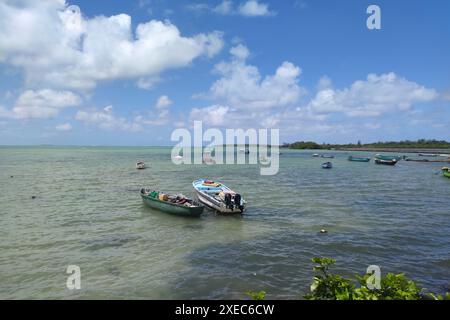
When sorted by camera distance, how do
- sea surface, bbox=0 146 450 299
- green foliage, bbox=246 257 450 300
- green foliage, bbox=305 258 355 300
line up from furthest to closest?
sea surface, bbox=0 146 450 299 < green foliage, bbox=305 258 355 300 < green foliage, bbox=246 257 450 300

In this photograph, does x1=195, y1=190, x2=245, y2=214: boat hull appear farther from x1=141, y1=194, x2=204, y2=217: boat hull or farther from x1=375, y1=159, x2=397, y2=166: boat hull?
x1=375, y1=159, x2=397, y2=166: boat hull

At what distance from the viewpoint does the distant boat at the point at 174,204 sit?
84.4ft

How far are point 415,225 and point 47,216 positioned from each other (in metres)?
28.2

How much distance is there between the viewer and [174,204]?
26375 mm

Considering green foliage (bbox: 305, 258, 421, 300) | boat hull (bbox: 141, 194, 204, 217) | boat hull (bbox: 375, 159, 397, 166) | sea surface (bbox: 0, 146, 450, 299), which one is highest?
green foliage (bbox: 305, 258, 421, 300)

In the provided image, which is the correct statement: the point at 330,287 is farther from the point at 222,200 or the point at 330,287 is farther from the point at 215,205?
the point at 215,205

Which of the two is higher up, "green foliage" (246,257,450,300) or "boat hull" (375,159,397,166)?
"green foliage" (246,257,450,300)

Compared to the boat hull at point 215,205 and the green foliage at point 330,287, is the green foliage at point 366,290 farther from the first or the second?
the boat hull at point 215,205

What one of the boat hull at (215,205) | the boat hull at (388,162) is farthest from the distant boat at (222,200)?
the boat hull at (388,162)

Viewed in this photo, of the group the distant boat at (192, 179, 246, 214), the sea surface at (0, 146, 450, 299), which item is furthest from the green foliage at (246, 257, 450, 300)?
the distant boat at (192, 179, 246, 214)

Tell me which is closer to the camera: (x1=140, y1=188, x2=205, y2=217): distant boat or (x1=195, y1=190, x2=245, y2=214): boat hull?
(x1=140, y1=188, x2=205, y2=217): distant boat

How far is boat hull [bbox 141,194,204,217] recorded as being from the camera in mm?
25672
